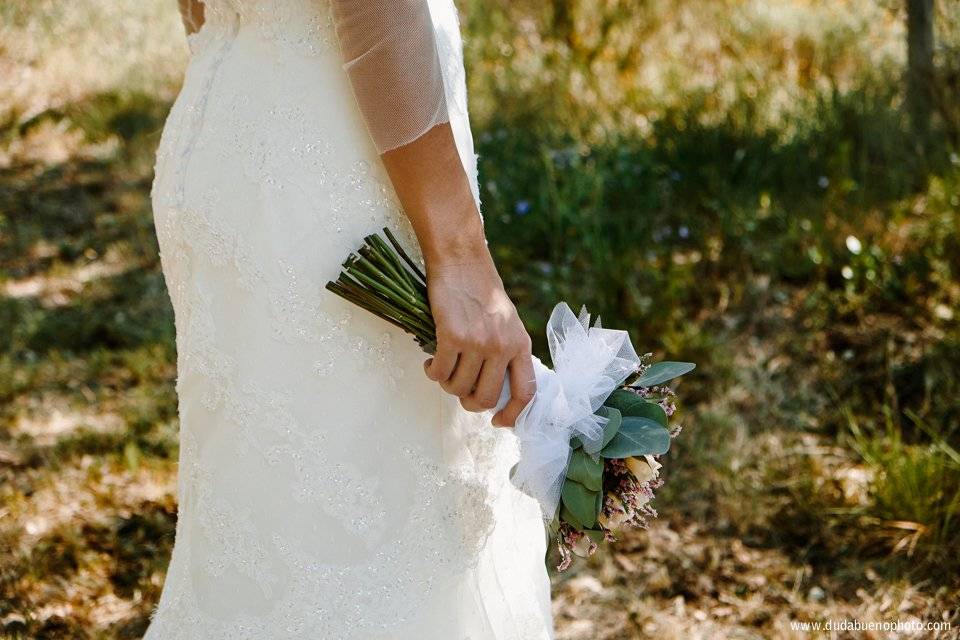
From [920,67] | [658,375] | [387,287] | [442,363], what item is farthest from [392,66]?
[920,67]

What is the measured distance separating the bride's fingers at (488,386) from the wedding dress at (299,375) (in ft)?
0.50

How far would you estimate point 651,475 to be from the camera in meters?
1.50

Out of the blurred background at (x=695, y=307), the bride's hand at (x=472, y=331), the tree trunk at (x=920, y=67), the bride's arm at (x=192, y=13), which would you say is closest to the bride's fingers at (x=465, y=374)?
the bride's hand at (x=472, y=331)

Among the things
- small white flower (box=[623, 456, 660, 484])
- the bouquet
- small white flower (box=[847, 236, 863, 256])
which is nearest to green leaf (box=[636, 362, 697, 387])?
the bouquet

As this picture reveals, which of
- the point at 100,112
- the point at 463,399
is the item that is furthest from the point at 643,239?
the point at 100,112

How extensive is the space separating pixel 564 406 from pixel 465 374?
0.69 feet

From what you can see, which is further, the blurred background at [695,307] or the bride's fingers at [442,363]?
the blurred background at [695,307]

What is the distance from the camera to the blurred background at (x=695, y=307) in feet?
8.61

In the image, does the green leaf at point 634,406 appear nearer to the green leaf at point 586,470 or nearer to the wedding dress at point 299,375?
the green leaf at point 586,470

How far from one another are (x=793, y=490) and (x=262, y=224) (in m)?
2.07

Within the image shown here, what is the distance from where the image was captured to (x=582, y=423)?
1493 mm

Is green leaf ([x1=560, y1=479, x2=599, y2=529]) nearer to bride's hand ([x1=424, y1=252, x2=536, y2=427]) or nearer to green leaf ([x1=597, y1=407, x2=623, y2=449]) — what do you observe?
green leaf ([x1=597, y1=407, x2=623, y2=449])

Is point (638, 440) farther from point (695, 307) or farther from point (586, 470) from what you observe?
point (695, 307)

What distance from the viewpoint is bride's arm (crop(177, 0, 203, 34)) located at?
5.63 ft
